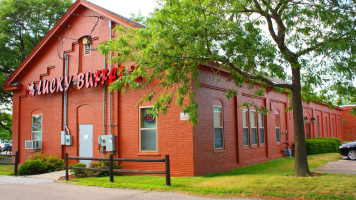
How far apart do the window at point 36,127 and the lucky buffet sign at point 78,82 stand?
1.42 m

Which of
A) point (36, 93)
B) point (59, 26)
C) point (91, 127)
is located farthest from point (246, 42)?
point (36, 93)

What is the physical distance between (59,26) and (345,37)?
14023mm

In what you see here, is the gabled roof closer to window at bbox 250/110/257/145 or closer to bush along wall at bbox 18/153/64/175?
bush along wall at bbox 18/153/64/175

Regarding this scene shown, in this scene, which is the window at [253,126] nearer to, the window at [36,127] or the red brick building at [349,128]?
the window at [36,127]

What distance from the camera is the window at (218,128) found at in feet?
50.8

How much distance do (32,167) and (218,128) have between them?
901cm

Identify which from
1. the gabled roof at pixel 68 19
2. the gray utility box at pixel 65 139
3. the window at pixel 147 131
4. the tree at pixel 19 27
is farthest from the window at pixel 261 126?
the tree at pixel 19 27

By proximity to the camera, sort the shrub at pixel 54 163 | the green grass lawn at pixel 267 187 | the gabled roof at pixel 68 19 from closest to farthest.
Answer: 1. the green grass lawn at pixel 267 187
2. the gabled roof at pixel 68 19
3. the shrub at pixel 54 163

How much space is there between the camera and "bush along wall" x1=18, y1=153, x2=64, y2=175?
15516mm

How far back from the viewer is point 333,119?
42469mm

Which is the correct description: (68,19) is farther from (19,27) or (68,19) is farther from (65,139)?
(19,27)

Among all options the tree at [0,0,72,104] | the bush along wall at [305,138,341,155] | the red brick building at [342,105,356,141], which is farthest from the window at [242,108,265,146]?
the red brick building at [342,105,356,141]

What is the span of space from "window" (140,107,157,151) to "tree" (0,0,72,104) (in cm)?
1449

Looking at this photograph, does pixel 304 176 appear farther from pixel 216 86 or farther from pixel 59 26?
pixel 59 26
